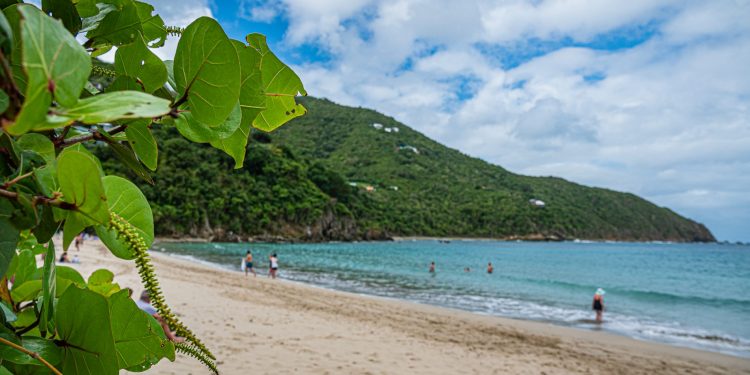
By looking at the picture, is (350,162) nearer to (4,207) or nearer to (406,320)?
(406,320)

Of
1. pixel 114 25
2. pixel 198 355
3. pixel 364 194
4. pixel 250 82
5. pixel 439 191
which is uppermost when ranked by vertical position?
pixel 439 191

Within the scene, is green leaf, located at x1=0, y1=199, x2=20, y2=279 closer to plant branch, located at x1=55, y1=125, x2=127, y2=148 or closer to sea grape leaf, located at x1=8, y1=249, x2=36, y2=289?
plant branch, located at x1=55, y1=125, x2=127, y2=148

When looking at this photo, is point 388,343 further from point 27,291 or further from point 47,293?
point 47,293

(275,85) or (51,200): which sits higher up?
(275,85)

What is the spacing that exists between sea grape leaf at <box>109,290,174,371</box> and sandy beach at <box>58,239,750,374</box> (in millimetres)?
5342

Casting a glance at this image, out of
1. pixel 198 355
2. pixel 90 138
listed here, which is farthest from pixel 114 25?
pixel 198 355

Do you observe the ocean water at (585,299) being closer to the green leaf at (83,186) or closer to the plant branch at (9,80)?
the green leaf at (83,186)

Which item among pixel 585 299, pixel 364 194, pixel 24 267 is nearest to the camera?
pixel 24 267

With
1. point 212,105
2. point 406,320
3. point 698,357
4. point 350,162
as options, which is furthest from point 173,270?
point 350,162

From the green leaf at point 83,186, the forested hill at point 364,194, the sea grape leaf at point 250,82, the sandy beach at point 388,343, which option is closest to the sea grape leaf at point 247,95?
the sea grape leaf at point 250,82

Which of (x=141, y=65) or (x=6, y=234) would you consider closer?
(x=6, y=234)

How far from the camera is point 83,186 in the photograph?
461mm

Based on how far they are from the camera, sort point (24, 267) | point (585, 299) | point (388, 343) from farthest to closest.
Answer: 1. point (585, 299)
2. point (388, 343)
3. point (24, 267)

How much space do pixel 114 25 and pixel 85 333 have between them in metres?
0.48
